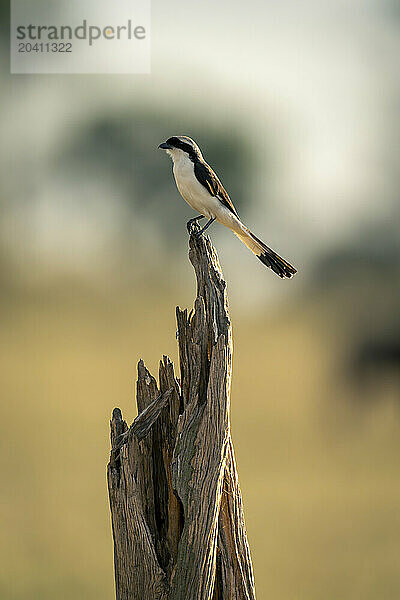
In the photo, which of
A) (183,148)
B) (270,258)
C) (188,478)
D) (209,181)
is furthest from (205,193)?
(188,478)

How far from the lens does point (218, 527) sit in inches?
94.7

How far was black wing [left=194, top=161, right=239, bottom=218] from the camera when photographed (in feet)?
8.88

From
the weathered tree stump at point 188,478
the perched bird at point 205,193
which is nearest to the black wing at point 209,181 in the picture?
the perched bird at point 205,193

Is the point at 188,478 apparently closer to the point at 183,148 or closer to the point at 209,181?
the point at 209,181

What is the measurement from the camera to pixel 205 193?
8.89 ft

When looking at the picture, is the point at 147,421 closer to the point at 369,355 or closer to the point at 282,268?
the point at 282,268

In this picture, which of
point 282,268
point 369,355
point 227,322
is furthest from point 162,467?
point 369,355

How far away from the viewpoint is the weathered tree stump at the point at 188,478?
2297 millimetres

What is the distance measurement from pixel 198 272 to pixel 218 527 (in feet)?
2.86

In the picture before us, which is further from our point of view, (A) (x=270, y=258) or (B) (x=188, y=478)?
(A) (x=270, y=258)

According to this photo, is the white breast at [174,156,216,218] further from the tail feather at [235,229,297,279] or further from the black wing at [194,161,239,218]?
the tail feather at [235,229,297,279]

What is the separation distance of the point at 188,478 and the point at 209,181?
1.11m

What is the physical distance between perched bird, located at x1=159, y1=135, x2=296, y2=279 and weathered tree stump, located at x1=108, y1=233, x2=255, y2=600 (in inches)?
10.3

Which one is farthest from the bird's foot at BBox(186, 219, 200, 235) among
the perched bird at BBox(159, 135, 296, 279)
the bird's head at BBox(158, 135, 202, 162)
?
the bird's head at BBox(158, 135, 202, 162)
